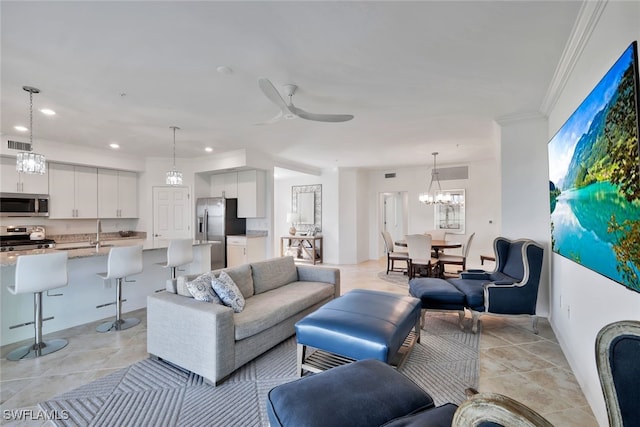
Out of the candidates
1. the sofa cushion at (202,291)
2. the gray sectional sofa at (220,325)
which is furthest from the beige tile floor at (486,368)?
the sofa cushion at (202,291)

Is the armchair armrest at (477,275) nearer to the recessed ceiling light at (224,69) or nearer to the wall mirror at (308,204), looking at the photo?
the recessed ceiling light at (224,69)

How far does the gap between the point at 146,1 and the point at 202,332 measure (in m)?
2.27

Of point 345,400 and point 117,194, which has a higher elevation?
point 117,194

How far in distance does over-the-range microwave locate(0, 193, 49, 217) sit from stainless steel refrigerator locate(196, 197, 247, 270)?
101 inches

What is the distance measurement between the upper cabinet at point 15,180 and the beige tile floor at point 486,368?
3.07 m

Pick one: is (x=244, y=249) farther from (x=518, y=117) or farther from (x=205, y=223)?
(x=518, y=117)

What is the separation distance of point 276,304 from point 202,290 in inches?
28.8

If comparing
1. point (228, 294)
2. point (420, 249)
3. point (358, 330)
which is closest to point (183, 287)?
point (228, 294)

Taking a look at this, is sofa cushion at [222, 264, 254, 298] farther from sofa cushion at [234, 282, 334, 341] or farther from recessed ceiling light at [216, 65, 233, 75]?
recessed ceiling light at [216, 65, 233, 75]

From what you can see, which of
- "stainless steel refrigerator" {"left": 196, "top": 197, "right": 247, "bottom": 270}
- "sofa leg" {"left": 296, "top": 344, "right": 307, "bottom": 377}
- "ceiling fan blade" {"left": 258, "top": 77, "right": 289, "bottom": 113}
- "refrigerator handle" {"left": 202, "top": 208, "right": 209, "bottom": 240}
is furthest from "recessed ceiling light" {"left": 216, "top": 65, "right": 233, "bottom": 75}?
"refrigerator handle" {"left": 202, "top": 208, "right": 209, "bottom": 240}

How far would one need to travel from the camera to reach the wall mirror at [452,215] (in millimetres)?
7344

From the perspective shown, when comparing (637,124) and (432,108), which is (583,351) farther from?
(432,108)

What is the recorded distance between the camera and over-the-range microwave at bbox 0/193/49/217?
4.67 m

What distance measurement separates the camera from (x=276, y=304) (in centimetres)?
290
